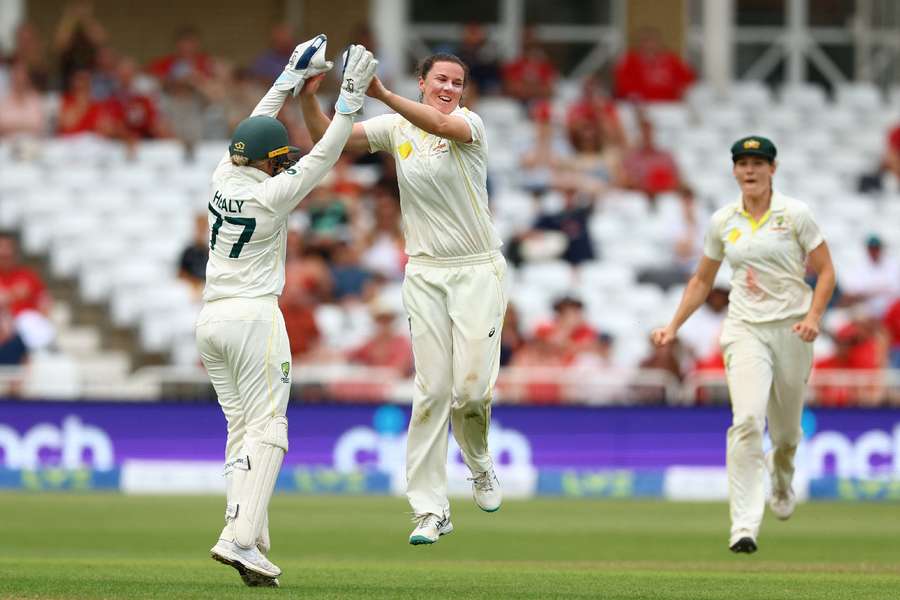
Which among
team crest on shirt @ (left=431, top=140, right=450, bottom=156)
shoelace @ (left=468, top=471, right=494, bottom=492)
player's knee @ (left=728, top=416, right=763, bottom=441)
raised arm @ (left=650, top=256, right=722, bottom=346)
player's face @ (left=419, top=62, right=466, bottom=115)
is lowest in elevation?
shoelace @ (left=468, top=471, right=494, bottom=492)

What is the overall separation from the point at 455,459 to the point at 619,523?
2912 mm

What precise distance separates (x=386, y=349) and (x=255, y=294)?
7355 mm

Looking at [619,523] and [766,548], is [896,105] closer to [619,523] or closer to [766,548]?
[619,523]

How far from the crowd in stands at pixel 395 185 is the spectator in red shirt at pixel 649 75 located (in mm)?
16

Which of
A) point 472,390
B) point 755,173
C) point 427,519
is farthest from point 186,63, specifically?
point 427,519

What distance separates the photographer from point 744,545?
9.32 metres

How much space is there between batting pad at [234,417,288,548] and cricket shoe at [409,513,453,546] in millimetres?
795

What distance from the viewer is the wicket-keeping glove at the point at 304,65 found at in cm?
789

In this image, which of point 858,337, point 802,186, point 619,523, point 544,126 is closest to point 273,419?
point 619,523

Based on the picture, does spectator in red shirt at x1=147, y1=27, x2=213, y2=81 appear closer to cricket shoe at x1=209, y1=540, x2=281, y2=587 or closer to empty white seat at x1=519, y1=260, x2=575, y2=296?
empty white seat at x1=519, y1=260, x2=575, y2=296

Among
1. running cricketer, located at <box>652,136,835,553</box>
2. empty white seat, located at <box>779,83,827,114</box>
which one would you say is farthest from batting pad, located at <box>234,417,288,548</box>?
empty white seat, located at <box>779,83,827,114</box>

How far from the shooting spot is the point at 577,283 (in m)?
16.5

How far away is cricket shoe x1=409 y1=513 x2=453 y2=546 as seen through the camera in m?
8.12

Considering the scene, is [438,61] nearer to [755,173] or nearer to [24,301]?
[755,173]
